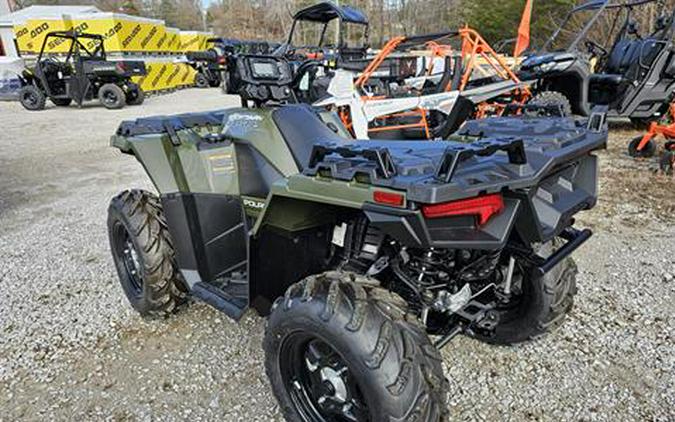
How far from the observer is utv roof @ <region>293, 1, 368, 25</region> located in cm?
909

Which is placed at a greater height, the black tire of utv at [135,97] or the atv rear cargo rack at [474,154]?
the atv rear cargo rack at [474,154]

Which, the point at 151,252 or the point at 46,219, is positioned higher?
the point at 151,252

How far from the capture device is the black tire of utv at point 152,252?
9.67 feet

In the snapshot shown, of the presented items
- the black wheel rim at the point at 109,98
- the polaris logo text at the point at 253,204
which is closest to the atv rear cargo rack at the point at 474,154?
the polaris logo text at the point at 253,204

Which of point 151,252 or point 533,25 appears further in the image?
point 533,25

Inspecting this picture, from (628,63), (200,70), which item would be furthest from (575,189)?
(628,63)

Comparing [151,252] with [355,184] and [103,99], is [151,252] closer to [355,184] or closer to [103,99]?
[355,184]

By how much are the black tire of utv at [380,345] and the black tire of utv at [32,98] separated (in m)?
17.1

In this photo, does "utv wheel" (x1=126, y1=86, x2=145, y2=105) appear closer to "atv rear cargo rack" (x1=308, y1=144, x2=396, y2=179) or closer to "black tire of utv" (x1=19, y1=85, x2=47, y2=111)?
"black tire of utv" (x1=19, y1=85, x2=47, y2=111)

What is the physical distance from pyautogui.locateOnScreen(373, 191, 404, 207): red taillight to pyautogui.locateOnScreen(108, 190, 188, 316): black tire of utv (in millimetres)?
1844

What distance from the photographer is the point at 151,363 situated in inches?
110

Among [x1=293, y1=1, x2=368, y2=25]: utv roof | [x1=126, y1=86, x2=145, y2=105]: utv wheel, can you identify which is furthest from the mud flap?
[x1=126, y1=86, x2=145, y2=105]: utv wheel

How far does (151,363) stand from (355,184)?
1.90 meters

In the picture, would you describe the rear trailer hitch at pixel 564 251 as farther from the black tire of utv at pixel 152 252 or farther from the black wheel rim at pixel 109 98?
the black wheel rim at pixel 109 98
